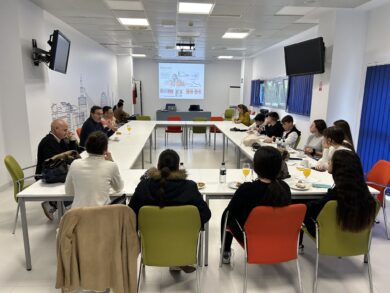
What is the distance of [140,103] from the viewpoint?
13.1 m

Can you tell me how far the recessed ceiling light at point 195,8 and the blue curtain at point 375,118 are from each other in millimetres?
2843

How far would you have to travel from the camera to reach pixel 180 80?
43.2ft

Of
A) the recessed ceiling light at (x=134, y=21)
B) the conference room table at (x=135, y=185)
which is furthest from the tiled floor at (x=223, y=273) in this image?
the recessed ceiling light at (x=134, y=21)

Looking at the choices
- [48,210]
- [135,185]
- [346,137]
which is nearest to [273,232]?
[135,185]

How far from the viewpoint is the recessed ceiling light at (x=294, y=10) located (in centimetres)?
467

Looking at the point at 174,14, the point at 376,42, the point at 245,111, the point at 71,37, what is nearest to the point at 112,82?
the point at 71,37

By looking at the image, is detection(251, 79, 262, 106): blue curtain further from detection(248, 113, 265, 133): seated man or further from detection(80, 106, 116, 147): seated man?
detection(80, 106, 116, 147): seated man

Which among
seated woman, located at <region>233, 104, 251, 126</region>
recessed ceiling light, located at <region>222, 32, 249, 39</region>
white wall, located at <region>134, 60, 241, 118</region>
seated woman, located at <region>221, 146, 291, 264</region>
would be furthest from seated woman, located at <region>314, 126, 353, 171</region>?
white wall, located at <region>134, 60, 241, 118</region>

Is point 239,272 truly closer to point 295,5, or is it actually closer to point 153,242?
point 153,242

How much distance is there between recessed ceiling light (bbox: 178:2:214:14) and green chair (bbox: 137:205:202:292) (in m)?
3.74

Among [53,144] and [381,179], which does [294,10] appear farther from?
[53,144]

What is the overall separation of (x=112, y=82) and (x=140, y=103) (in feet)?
9.07

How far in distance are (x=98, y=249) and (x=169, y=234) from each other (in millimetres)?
451

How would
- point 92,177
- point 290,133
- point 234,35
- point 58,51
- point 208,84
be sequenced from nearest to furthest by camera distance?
point 92,177 → point 58,51 → point 290,133 → point 234,35 → point 208,84
